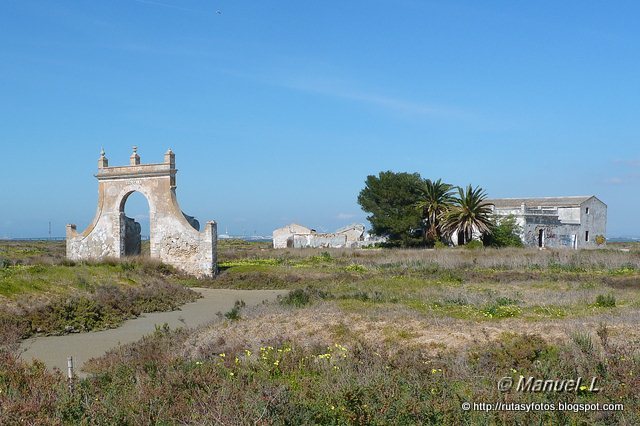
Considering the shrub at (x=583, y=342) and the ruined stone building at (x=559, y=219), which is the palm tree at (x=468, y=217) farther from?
the shrub at (x=583, y=342)

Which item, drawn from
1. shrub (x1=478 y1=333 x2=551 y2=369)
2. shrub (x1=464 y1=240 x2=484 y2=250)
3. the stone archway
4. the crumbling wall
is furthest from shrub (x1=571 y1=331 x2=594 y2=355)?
shrub (x1=464 y1=240 x2=484 y2=250)

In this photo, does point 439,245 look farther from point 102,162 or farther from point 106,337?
point 106,337

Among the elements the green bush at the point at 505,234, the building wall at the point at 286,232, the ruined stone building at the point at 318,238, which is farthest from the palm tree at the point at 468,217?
the building wall at the point at 286,232

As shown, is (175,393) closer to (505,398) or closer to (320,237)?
(505,398)

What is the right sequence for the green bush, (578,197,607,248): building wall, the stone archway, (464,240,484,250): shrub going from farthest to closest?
(578,197,607,248): building wall < the green bush < (464,240,484,250): shrub < the stone archway

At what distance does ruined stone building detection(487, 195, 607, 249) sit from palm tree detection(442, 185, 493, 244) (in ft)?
18.5

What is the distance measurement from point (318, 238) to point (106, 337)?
155 feet

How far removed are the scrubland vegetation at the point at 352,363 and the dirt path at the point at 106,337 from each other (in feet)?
2.57

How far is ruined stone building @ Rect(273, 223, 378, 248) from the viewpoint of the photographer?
202 feet

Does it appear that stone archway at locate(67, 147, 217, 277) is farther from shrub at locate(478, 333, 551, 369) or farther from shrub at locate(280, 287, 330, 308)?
shrub at locate(478, 333, 551, 369)

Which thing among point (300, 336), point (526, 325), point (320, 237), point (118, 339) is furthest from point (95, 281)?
point (320, 237)

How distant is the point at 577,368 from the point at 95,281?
17986 millimetres

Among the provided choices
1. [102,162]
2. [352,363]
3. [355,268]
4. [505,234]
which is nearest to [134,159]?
[102,162]

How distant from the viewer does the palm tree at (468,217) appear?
47906 mm
